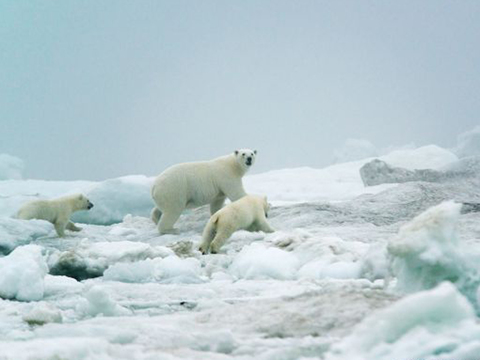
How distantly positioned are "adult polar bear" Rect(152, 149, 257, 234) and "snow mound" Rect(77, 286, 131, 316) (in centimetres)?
581

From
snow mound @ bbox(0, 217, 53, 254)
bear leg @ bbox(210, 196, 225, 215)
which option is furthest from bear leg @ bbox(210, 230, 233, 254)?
bear leg @ bbox(210, 196, 225, 215)

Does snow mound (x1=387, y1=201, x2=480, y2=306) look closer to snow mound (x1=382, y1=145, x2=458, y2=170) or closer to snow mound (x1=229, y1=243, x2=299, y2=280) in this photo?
snow mound (x1=229, y1=243, x2=299, y2=280)

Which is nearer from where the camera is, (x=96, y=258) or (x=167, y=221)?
(x=96, y=258)

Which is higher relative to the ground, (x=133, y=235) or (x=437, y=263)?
(x=133, y=235)

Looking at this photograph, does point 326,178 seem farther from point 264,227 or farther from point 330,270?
point 330,270

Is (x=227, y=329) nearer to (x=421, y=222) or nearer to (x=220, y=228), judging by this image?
(x=421, y=222)

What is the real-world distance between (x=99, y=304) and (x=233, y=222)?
11.6ft

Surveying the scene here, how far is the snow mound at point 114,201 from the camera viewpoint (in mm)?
14328

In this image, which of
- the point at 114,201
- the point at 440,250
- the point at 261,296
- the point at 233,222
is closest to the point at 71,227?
the point at 114,201

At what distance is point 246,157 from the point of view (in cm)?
904

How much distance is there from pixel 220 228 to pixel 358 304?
4056 mm

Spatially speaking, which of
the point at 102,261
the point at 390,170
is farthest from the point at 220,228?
the point at 390,170

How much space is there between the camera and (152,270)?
424cm

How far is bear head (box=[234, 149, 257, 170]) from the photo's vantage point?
9066 mm
